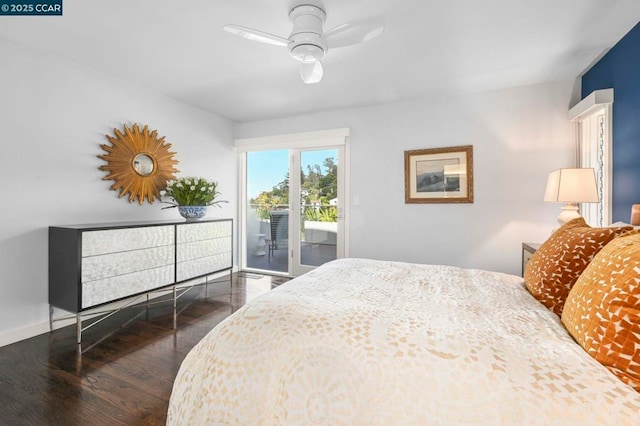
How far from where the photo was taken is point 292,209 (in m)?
4.29

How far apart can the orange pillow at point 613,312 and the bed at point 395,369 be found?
1.5 inches

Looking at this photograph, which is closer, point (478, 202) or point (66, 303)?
point (66, 303)

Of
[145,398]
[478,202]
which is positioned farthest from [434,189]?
[145,398]

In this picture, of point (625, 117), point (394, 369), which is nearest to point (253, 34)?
point (394, 369)

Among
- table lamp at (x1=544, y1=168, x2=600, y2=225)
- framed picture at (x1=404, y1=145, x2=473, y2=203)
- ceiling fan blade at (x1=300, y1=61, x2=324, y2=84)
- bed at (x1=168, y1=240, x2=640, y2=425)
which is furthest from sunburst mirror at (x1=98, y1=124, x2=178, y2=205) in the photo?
table lamp at (x1=544, y1=168, x2=600, y2=225)

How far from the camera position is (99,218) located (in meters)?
2.84

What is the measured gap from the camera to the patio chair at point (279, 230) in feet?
14.4

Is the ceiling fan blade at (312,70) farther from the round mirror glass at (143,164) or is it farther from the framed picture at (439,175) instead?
the round mirror glass at (143,164)

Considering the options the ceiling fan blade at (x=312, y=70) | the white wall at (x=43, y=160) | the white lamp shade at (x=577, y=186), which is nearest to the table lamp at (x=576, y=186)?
the white lamp shade at (x=577, y=186)

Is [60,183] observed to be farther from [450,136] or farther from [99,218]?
[450,136]

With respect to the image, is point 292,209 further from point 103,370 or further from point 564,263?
point 564,263

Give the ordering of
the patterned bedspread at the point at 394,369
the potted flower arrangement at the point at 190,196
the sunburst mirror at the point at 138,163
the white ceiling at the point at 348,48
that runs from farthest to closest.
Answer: the potted flower arrangement at the point at 190,196 < the sunburst mirror at the point at 138,163 < the white ceiling at the point at 348,48 < the patterned bedspread at the point at 394,369

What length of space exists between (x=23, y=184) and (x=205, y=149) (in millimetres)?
1979

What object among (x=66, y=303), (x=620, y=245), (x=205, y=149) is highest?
(x=205, y=149)
